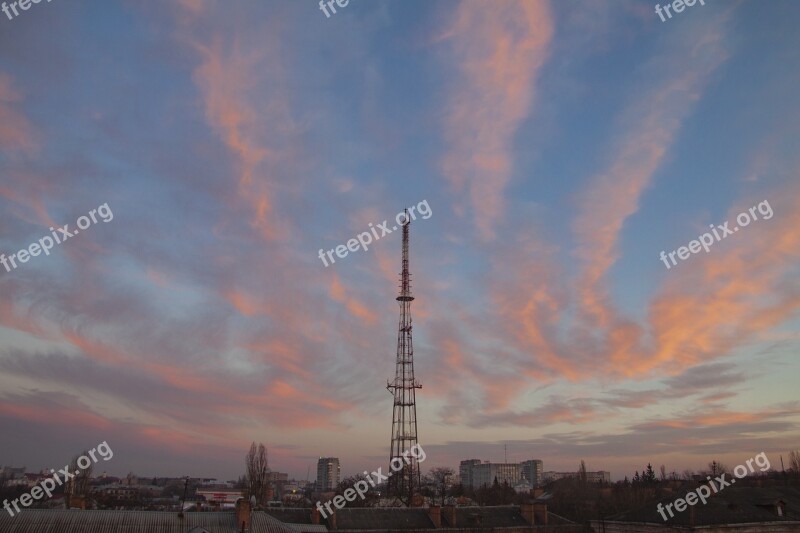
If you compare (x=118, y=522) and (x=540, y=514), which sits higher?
(x=540, y=514)

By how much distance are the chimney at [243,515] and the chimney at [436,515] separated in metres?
23.6

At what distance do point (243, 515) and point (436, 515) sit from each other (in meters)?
24.6

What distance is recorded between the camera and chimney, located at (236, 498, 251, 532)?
1883 inches

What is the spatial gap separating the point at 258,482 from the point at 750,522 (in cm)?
8499

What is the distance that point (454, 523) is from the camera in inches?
2581

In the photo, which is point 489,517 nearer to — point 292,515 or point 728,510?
point 292,515

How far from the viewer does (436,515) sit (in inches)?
2594

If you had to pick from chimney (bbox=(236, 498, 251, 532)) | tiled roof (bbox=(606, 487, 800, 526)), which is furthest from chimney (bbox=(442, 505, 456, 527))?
chimney (bbox=(236, 498, 251, 532))

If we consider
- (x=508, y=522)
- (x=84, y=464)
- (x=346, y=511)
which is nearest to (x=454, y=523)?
(x=508, y=522)

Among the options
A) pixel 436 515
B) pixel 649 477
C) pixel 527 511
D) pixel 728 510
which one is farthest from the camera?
pixel 649 477

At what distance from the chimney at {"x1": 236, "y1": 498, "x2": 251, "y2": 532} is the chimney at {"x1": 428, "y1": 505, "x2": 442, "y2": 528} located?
2363 cm

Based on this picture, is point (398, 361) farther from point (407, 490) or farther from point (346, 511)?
point (346, 511)

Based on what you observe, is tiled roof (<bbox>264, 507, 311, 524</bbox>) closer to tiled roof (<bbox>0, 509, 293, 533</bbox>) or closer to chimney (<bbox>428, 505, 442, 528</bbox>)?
tiled roof (<bbox>0, 509, 293, 533</bbox>)

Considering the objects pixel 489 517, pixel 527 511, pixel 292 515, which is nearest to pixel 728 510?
pixel 527 511
